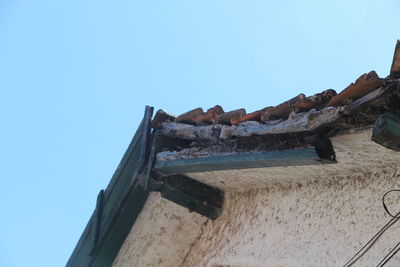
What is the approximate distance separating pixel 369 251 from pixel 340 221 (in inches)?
11.6

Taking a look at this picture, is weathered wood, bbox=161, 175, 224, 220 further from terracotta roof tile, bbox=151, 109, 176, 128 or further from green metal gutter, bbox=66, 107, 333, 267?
terracotta roof tile, bbox=151, 109, 176, 128

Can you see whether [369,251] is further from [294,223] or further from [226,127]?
[226,127]

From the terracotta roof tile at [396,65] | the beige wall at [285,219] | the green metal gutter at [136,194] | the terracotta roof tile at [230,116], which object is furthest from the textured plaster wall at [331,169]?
the terracotta roof tile at [230,116]

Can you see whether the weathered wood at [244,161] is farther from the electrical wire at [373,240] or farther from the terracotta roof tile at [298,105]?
the electrical wire at [373,240]

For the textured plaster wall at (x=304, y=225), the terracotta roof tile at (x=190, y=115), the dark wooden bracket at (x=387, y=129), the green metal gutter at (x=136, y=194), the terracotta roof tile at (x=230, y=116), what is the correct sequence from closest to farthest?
the dark wooden bracket at (x=387, y=129)
the textured plaster wall at (x=304, y=225)
the terracotta roof tile at (x=230, y=116)
the terracotta roof tile at (x=190, y=115)
the green metal gutter at (x=136, y=194)

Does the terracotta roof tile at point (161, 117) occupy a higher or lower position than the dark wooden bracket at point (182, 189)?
higher

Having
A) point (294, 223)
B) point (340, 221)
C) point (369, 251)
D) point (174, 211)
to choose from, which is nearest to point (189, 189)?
point (174, 211)

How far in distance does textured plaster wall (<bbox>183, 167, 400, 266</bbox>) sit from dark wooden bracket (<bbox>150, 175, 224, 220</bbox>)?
84mm

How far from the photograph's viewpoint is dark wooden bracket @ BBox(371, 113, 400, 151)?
1.93 m

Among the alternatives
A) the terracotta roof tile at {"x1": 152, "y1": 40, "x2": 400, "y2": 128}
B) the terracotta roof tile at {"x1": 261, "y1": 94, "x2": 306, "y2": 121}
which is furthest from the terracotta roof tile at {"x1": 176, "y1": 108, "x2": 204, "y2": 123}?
the terracotta roof tile at {"x1": 261, "y1": 94, "x2": 306, "y2": 121}

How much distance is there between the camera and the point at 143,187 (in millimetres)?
3807

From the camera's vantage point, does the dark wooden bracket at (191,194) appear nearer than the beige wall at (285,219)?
No

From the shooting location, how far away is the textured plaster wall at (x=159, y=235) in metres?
4.10

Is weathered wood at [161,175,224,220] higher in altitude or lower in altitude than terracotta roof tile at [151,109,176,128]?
lower
